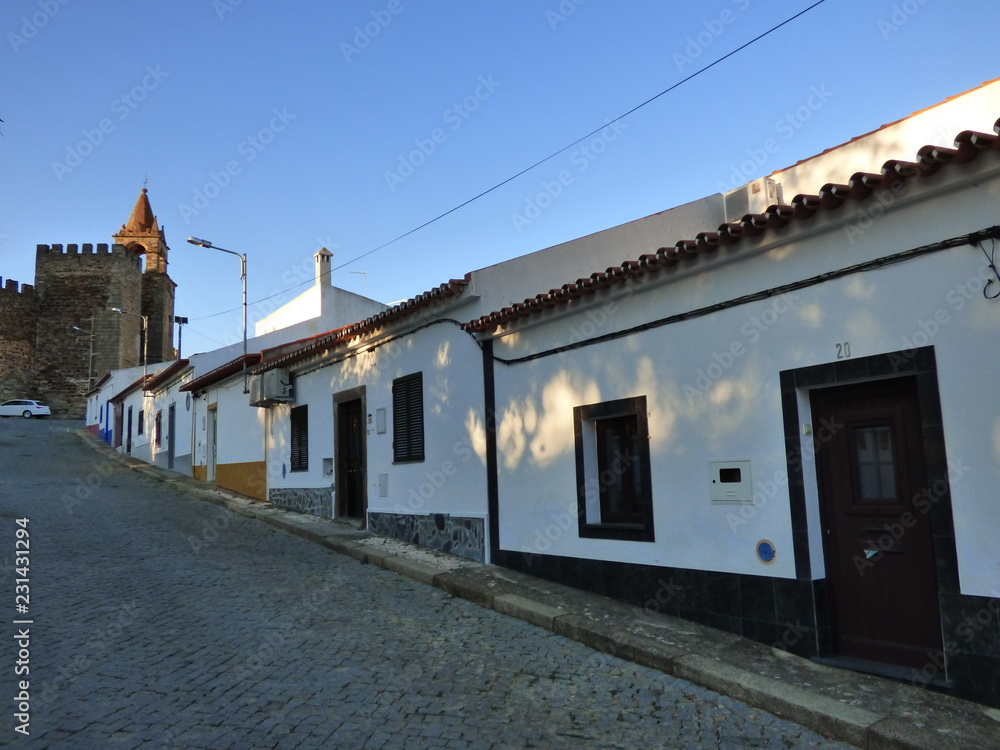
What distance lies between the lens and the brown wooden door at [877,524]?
16.2ft

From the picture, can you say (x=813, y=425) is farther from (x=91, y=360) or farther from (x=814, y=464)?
(x=91, y=360)

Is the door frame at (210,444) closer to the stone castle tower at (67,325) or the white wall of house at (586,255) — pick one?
the white wall of house at (586,255)

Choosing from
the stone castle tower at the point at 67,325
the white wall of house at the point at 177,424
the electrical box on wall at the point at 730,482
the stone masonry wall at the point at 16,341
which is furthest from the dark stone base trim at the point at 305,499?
the stone masonry wall at the point at 16,341

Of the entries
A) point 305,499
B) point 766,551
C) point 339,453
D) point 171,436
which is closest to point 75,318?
point 171,436

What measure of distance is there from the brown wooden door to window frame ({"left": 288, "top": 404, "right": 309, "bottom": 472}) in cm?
1048

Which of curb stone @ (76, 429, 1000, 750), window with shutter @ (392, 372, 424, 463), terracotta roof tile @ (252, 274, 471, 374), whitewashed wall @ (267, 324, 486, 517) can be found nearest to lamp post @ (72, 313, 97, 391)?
Answer: terracotta roof tile @ (252, 274, 471, 374)

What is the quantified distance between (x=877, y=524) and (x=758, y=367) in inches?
57.9

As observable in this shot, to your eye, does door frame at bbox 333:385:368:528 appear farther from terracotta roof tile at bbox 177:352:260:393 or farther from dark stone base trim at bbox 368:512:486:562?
terracotta roof tile at bbox 177:352:260:393

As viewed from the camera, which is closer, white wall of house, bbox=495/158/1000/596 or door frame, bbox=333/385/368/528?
white wall of house, bbox=495/158/1000/596

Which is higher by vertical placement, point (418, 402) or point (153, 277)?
point (153, 277)

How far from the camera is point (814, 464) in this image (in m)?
5.54

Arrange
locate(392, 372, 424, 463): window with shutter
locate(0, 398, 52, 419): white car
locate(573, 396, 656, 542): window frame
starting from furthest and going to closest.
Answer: locate(0, 398, 52, 419): white car
locate(392, 372, 424, 463): window with shutter
locate(573, 396, 656, 542): window frame

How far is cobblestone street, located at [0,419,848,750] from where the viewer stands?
4250 mm

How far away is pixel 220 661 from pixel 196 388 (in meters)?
15.8
